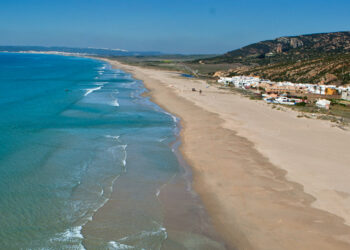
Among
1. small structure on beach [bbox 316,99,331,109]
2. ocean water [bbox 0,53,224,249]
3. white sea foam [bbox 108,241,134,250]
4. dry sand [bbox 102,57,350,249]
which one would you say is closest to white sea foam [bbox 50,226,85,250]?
ocean water [bbox 0,53,224,249]

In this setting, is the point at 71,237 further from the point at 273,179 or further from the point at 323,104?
the point at 323,104

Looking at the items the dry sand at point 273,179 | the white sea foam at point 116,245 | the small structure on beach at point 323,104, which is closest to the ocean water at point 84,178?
the white sea foam at point 116,245

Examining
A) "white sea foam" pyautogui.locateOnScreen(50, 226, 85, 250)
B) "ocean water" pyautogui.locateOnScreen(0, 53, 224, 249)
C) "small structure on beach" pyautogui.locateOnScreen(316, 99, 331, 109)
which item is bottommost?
"white sea foam" pyautogui.locateOnScreen(50, 226, 85, 250)

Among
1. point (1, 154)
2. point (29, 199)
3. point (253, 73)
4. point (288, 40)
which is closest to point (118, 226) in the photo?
point (29, 199)

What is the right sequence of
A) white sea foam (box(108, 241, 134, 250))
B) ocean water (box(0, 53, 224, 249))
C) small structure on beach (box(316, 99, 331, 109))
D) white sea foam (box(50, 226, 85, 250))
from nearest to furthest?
white sea foam (box(108, 241, 134, 250))
white sea foam (box(50, 226, 85, 250))
ocean water (box(0, 53, 224, 249))
small structure on beach (box(316, 99, 331, 109))

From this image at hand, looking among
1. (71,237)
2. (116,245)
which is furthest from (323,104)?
(71,237)

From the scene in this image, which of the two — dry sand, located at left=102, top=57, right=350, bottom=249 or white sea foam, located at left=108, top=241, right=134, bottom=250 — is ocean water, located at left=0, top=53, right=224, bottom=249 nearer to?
white sea foam, located at left=108, top=241, right=134, bottom=250
